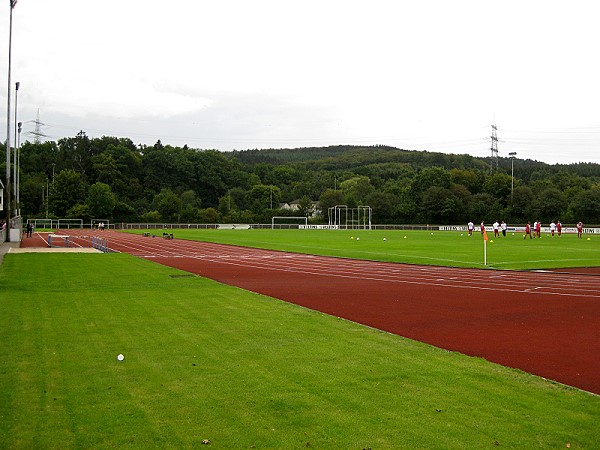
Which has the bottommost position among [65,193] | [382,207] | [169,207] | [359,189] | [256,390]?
[256,390]

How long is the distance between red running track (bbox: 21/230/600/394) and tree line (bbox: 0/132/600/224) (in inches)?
2891

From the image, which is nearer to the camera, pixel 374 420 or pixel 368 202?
pixel 374 420

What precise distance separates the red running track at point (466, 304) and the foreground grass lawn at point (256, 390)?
3.27ft

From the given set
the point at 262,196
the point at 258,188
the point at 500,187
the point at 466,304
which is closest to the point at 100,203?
the point at 258,188

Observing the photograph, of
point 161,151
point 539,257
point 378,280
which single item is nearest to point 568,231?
point 539,257

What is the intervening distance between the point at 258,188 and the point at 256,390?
439 ft

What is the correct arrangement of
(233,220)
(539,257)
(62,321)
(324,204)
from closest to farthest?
(62,321) < (539,257) < (233,220) < (324,204)

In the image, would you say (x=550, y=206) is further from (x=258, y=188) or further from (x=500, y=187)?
(x=258, y=188)

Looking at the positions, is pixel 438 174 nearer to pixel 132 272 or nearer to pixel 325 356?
pixel 132 272

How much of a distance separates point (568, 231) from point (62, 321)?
78.2 meters

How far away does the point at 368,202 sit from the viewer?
11038cm

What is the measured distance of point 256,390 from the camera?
6.97 metres

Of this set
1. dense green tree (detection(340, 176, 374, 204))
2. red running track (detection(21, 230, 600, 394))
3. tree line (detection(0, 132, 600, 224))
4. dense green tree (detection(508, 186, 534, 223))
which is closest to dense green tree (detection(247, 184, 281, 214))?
tree line (detection(0, 132, 600, 224))

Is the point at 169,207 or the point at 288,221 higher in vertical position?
the point at 169,207
